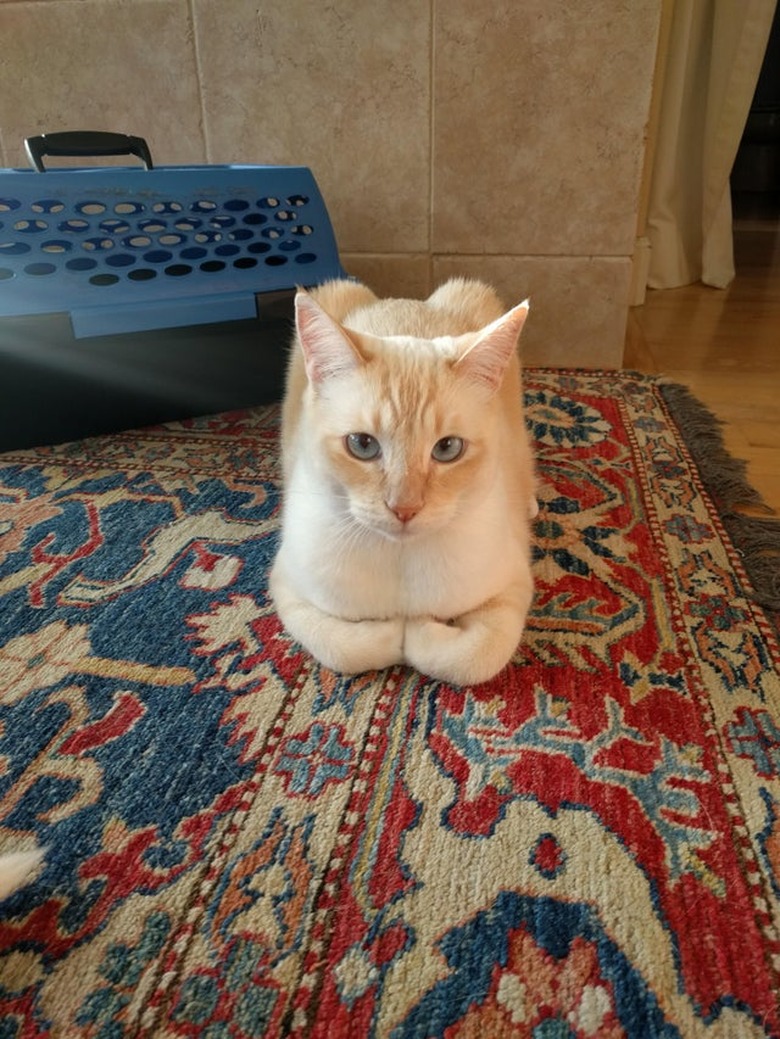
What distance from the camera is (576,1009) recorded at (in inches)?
19.7

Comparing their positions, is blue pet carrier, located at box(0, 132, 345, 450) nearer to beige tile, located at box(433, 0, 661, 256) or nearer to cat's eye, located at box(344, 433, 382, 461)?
beige tile, located at box(433, 0, 661, 256)

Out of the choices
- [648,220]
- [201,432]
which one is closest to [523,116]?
[201,432]

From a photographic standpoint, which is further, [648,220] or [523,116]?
[648,220]

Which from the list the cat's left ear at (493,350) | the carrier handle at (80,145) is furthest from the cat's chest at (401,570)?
the carrier handle at (80,145)

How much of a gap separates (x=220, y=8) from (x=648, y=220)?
68.6 inches

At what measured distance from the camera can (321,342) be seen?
0.72 metres

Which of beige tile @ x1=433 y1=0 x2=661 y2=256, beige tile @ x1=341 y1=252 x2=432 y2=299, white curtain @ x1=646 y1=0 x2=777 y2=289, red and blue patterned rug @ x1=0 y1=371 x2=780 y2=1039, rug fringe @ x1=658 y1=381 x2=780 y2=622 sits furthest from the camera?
white curtain @ x1=646 y1=0 x2=777 y2=289

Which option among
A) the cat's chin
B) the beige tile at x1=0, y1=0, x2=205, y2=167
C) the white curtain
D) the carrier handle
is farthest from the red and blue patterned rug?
the white curtain

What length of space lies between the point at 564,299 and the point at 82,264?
1124 mm

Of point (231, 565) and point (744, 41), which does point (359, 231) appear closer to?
point (231, 565)

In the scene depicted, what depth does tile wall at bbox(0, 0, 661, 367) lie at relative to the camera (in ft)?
5.23

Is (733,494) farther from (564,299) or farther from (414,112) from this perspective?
(414,112)

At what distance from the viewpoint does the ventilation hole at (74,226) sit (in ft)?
4.17

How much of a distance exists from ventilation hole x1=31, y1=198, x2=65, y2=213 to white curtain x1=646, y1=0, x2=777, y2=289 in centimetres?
214
